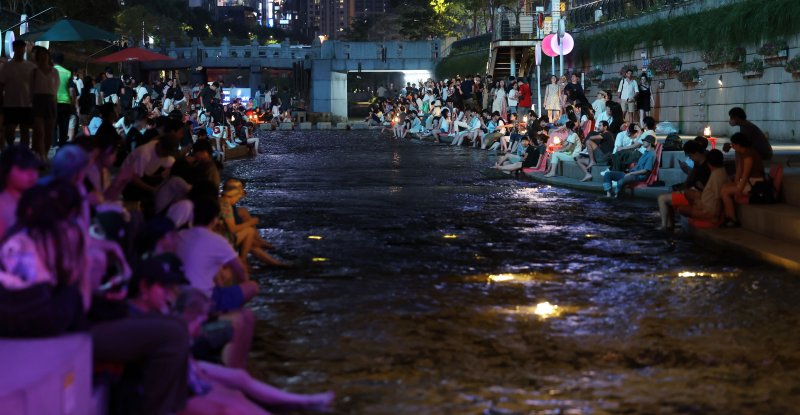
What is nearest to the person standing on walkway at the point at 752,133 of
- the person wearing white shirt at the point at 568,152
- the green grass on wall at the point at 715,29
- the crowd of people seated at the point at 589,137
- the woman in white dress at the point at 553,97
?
Result: the crowd of people seated at the point at 589,137

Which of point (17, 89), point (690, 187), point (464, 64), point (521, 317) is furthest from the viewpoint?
point (464, 64)

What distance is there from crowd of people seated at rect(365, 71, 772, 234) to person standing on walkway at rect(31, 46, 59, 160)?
30.0 ft

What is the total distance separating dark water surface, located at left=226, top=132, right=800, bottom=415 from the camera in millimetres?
6719

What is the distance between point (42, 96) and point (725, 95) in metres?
19.5

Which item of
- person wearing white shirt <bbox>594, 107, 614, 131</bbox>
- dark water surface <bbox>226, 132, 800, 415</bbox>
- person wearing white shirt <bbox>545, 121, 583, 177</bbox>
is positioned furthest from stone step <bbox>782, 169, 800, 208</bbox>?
person wearing white shirt <bbox>594, 107, 614, 131</bbox>

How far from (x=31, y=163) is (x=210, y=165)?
5.70 metres

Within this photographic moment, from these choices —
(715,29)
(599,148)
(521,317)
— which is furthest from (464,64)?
(521,317)

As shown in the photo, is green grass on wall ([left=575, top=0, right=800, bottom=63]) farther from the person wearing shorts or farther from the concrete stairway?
the concrete stairway

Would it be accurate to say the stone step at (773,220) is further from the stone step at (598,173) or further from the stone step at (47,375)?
the stone step at (47,375)

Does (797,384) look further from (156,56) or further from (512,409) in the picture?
(156,56)

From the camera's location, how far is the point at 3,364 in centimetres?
465

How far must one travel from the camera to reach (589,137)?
21.7 m

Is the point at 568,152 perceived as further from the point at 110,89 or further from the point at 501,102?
the point at 501,102

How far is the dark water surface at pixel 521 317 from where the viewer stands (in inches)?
265
